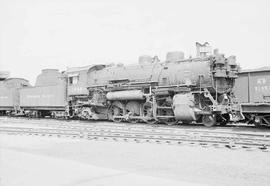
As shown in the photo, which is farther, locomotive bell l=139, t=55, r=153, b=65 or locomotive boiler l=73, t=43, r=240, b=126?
locomotive bell l=139, t=55, r=153, b=65

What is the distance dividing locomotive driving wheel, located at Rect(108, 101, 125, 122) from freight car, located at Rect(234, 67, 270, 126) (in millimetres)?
6580

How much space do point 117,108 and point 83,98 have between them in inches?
122

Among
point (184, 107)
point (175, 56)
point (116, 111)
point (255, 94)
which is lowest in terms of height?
point (116, 111)

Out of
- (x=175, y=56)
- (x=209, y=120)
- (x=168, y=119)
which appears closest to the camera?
(x=209, y=120)

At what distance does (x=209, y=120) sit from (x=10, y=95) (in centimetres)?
1882

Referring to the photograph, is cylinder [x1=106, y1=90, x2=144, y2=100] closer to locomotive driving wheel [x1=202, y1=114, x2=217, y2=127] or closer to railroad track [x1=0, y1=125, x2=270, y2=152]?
locomotive driving wheel [x1=202, y1=114, x2=217, y2=127]

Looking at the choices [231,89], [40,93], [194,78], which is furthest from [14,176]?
[40,93]

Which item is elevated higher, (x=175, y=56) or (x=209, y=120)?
(x=175, y=56)

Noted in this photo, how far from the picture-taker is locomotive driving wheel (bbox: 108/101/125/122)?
798 inches

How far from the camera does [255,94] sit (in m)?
16.3

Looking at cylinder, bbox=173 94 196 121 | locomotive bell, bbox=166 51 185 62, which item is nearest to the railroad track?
cylinder, bbox=173 94 196 121

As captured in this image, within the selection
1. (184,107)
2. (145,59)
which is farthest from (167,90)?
(145,59)

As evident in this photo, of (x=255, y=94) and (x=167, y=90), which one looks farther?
(x=167, y=90)

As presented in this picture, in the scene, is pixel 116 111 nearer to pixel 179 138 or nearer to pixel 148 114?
pixel 148 114
